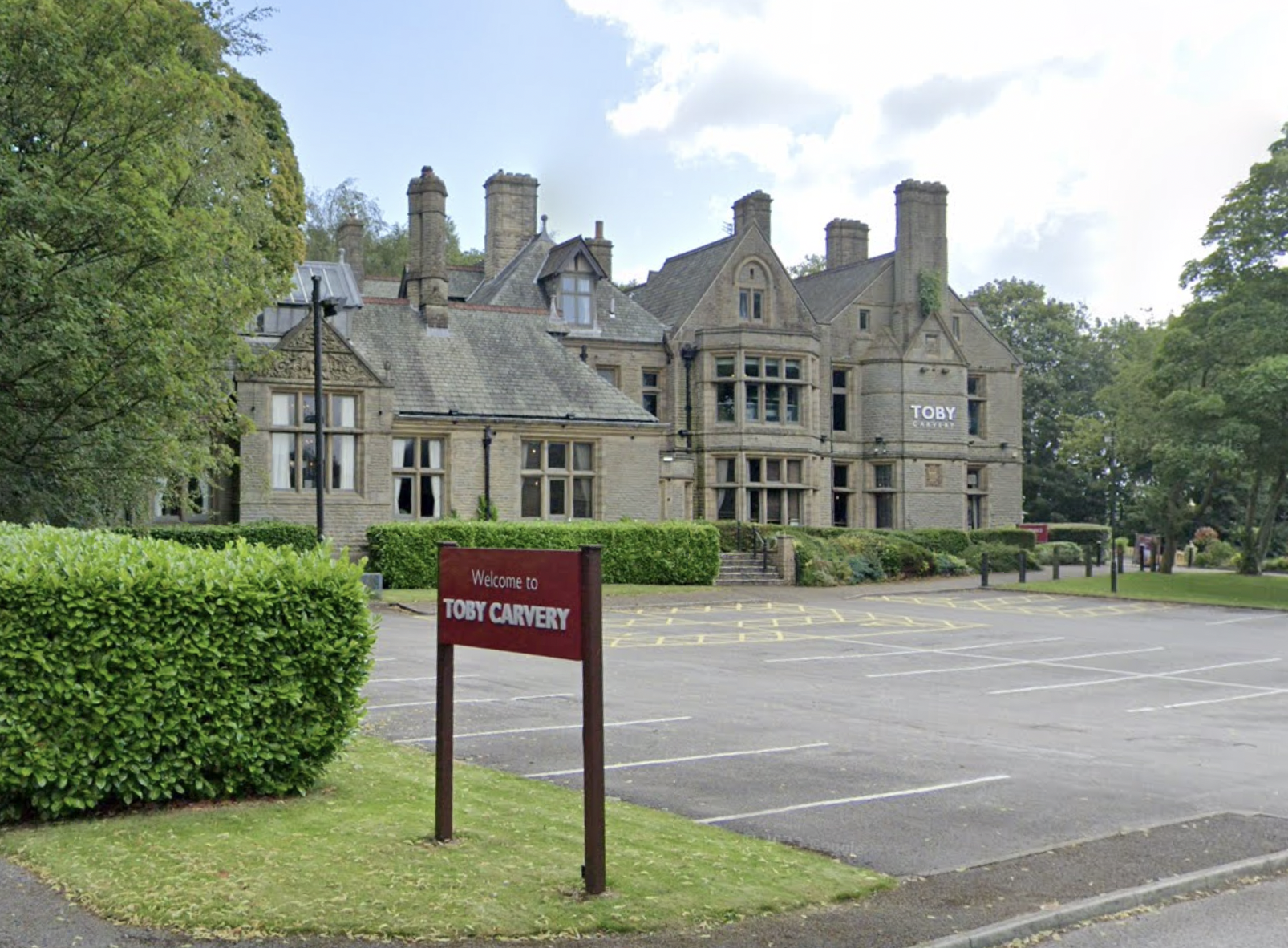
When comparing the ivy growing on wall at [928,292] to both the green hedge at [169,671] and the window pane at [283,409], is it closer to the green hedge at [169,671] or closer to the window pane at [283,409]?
the window pane at [283,409]

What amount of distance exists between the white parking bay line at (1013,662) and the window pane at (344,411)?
19883 mm

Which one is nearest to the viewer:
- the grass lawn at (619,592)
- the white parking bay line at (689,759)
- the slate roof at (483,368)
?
the white parking bay line at (689,759)

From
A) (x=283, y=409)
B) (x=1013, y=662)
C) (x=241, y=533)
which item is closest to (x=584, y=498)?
(x=283, y=409)

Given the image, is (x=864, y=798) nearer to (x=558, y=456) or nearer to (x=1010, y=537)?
(x=558, y=456)

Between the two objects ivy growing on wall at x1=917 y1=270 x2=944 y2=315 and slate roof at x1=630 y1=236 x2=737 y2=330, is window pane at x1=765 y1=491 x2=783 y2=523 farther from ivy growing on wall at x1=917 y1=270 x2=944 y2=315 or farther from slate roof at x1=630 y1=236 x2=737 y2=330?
ivy growing on wall at x1=917 y1=270 x2=944 y2=315

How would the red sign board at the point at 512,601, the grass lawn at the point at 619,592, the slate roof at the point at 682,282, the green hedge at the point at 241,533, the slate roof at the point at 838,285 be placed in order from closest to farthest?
the red sign board at the point at 512,601 < the green hedge at the point at 241,533 < the grass lawn at the point at 619,592 < the slate roof at the point at 682,282 < the slate roof at the point at 838,285

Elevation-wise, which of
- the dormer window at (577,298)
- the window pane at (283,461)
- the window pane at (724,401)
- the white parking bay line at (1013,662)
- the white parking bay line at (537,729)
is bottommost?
the white parking bay line at (1013,662)

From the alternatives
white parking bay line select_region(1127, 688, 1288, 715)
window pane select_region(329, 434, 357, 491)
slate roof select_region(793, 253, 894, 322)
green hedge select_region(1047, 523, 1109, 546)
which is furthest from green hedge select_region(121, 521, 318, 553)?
green hedge select_region(1047, 523, 1109, 546)

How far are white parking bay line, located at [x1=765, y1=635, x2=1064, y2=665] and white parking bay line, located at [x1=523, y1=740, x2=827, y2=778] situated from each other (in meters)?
7.54

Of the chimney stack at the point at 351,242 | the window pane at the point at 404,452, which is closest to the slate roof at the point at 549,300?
the chimney stack at the point at 351,242

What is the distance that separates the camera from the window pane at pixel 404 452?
1439 inches

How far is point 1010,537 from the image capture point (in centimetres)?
4984

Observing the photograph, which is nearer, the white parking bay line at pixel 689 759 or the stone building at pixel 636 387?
the white parking bay line at pixel 689 759

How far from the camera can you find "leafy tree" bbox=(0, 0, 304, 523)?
20297mm
